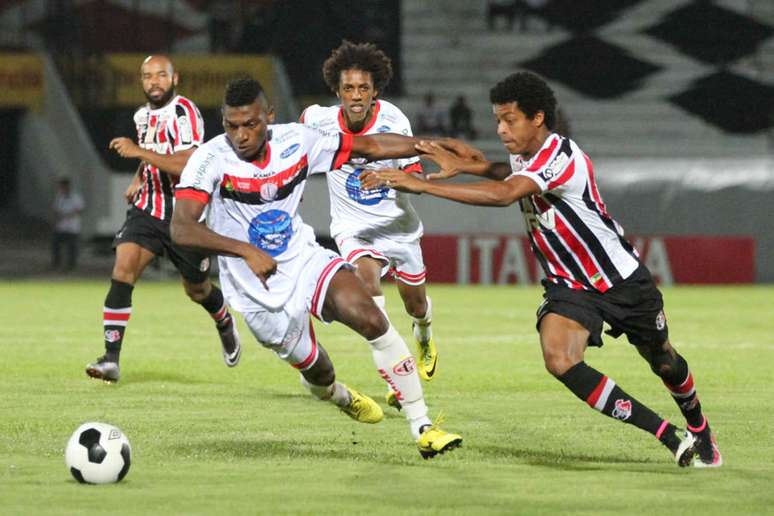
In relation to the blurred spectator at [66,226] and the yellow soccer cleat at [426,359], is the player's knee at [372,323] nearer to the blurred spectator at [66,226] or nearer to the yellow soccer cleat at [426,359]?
the yellow soccer cleat at [426,359]

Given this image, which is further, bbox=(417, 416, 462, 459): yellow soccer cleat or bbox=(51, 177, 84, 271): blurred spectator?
bbox=(51, 177, 84, 271): blurred spectator

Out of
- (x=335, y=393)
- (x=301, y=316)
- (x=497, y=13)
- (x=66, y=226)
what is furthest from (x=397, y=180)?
(x=497, y=13)

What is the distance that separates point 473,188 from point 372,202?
3.42 metres

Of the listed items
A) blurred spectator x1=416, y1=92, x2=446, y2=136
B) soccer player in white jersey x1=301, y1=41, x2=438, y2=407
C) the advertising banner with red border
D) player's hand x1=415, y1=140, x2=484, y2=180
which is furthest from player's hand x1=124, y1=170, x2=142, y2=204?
blurred spectator x1=416, y1=92, x2=446, y2=136

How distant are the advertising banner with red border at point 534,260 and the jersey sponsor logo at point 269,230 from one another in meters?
17.7

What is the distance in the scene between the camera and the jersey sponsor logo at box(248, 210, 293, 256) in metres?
8.11

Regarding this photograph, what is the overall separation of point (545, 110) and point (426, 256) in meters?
18.5

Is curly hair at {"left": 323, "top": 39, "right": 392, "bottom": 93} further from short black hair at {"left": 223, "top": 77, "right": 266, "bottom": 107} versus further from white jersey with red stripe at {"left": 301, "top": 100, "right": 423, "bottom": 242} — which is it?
short black hair at {"left": 223, "top": 77, "right": 266, "bottom": 107}

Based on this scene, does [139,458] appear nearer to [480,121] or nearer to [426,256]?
[426,256]

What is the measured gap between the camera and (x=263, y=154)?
317 inches

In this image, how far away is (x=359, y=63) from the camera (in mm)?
10383

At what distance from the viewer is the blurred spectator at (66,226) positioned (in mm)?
27859

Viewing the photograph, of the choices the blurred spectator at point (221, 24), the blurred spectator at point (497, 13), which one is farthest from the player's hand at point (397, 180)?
the blurred spectator at point (497, 13)

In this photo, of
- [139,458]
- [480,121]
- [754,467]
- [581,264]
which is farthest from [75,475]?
[480,121]
